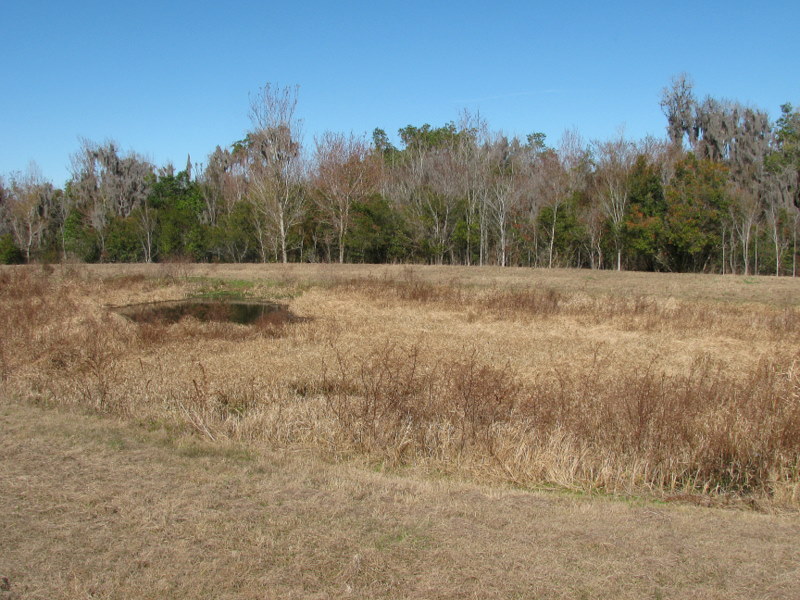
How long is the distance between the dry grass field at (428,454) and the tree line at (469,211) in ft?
84.6

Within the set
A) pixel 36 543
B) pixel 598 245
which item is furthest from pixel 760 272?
pixel 36 543

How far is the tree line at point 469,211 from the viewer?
135 ft

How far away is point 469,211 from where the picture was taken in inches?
1838

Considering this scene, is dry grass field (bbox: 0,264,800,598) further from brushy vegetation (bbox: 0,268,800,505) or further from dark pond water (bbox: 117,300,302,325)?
dark pond water (bbox: 117,300,302,325)

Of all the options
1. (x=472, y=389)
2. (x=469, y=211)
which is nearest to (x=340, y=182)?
(x=469, y=211)

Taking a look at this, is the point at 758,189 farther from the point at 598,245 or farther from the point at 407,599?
the point at 407,599

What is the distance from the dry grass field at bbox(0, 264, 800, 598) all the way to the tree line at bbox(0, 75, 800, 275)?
25782mm

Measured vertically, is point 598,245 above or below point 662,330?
above

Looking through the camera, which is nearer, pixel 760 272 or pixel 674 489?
pixel 674 489

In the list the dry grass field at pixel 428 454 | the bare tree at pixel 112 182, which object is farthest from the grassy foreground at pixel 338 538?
the bare tree at pixel 112 182

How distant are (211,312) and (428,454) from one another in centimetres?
1567

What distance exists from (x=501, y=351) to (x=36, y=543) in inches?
431

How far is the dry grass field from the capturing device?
4.01 metres

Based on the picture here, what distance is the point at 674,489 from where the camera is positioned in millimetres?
6391
